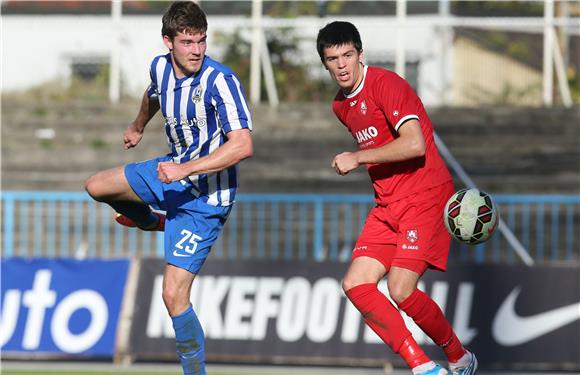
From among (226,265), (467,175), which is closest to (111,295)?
(226,265)

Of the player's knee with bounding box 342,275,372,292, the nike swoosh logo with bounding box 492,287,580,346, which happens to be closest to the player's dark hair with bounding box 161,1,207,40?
the player's knee with bounding box 342,275,372,292

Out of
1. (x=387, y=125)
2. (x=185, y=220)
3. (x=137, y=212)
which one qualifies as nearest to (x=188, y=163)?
(x=185, y=220)

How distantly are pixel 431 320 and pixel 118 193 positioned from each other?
2.32m

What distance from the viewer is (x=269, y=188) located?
1555 centimetres

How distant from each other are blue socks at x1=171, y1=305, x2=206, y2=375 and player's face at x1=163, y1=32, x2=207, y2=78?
1.62 meters

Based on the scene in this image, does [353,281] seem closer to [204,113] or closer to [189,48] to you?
[204,113]

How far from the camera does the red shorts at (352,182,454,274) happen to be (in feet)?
25.7

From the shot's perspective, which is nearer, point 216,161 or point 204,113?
point 216,161

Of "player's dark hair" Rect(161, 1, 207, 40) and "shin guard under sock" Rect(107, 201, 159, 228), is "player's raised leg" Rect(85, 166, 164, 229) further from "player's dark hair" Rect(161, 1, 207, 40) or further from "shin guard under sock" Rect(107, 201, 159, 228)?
"player's dark hair" Rect(161, 1, 207, 40)

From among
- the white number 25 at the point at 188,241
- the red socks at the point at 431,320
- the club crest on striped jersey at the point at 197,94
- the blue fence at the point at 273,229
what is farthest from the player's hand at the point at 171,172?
the blue fence at the point at 273,229

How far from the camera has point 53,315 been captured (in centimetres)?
1185

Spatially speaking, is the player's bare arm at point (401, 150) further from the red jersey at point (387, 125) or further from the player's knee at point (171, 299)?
the player's knee at point (171, 299)

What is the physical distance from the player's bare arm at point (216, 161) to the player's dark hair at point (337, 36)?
771 mm

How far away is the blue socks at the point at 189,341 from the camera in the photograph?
7.80m
